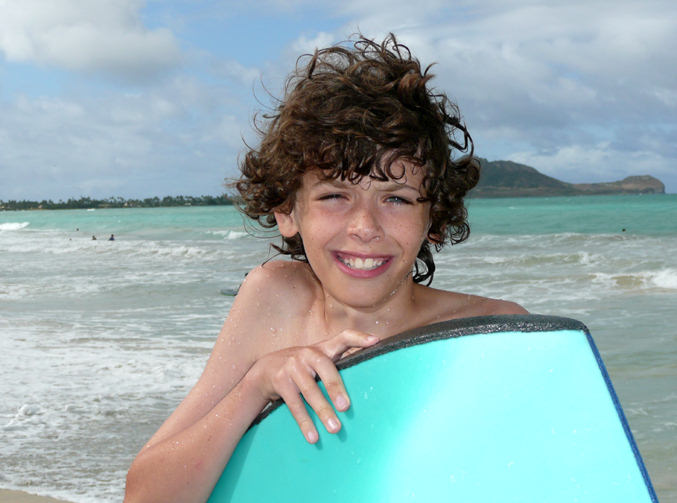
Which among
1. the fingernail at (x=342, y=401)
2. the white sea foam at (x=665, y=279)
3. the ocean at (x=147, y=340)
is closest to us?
the fingernail at (x=342, y=401)

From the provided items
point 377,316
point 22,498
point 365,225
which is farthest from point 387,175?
point 22,498

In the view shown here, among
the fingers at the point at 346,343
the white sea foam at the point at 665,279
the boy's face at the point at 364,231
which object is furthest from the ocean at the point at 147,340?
the fingers at the point at 346,343

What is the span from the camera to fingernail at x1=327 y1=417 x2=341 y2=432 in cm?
120

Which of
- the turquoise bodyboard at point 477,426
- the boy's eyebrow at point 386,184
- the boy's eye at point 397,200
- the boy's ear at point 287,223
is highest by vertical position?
the boy's ear at point 287,223

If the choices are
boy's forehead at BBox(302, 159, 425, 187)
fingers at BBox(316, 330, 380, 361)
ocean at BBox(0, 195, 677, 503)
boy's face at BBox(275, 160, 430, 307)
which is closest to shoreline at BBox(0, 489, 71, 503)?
ocean at BBox(0, 195, 677, 503)

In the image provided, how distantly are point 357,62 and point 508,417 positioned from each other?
1028 millimetres

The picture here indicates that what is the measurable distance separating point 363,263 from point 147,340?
16.6 feet

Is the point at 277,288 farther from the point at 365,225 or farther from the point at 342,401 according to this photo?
the point at 342,401

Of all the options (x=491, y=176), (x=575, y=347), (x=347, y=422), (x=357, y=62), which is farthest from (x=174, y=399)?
(x=491, y=176)

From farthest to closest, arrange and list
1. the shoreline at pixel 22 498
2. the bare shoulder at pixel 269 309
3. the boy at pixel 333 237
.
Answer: the shoreline at pixel 22 498
the bare shoulder at pixel 269 309
the boy at pixel 333 237

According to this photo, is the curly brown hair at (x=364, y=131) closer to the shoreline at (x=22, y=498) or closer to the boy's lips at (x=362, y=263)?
the boy's lips at (x=362, y=263)

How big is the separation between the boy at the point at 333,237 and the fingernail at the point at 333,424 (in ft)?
0.56

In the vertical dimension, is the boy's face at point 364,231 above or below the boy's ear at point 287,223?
below

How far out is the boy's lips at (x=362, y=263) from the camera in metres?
1.61
